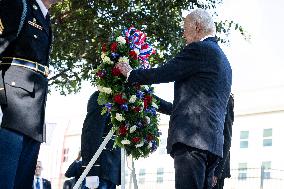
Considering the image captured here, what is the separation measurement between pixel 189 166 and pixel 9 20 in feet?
5.68

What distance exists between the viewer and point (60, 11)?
41.8ft

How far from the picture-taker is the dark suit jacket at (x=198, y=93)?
13.9 ft

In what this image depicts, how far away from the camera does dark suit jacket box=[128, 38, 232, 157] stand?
425 cm

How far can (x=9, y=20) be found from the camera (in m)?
3.81

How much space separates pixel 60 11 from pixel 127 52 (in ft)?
24.6

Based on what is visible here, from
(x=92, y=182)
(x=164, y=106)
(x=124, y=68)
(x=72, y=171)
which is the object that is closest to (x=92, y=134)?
(x=92, y=182)

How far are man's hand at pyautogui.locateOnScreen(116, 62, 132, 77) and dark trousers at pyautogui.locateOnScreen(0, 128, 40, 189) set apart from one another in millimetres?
1510

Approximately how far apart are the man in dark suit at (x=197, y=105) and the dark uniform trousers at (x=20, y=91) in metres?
1.06

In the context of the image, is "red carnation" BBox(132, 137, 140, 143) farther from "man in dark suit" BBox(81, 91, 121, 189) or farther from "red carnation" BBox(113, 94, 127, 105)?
"man in dark suit" BBox(81, 91, 121, 189)

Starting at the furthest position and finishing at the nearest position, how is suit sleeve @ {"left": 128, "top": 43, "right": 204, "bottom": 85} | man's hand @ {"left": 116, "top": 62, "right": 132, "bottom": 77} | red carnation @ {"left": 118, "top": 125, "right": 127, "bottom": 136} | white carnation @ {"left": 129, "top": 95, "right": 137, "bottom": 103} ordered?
red carnation @ {"left": 118, "top": 125, "right": 127, "bottom": 136}
white carnation @ {"left": 129, "top": 95, "right": 137, "bottom": 103}
man's hand @ {"left": 116, "top": 62, "right": 132, "bottom": 77}
suit sleeve @ {"left": 128, "top": 43, "right": 204, "bottom": 85}

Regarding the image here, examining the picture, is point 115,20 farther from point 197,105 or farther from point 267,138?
point 267,138

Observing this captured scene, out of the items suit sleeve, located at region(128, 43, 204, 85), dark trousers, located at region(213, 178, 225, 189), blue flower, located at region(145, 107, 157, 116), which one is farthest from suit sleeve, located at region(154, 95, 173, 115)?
suit sleeve, located at region(128, 43, 204, 85)

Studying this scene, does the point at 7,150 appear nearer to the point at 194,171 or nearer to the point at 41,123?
the point at 41,123

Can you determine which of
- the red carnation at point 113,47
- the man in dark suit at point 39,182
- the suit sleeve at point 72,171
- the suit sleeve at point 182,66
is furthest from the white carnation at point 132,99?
the man in dark suit at point 39,182
